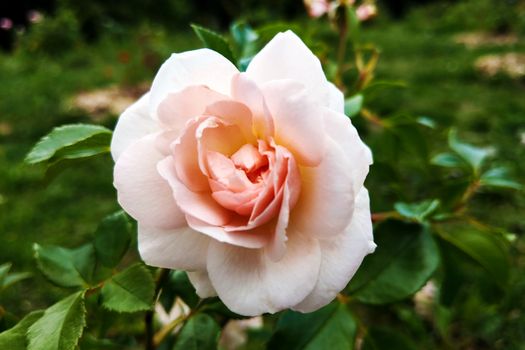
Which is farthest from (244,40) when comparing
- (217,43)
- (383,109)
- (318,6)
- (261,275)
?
(383,109)

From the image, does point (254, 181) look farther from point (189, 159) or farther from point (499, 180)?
point (499, 180)

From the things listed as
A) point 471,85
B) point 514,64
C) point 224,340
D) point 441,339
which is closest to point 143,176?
point 224,340

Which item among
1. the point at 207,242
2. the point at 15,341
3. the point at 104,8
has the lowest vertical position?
the point at 104,8

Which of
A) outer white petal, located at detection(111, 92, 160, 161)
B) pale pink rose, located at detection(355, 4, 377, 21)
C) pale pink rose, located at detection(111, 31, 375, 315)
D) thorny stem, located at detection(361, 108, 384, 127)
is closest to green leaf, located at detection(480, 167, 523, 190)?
thorny stem, located at detection(361, 108, 384, 127)

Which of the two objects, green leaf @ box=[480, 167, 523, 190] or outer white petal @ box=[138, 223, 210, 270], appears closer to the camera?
outer white petal @ box=[138, 223, 210, 270]

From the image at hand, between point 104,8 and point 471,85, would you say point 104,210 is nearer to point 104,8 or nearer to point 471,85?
point 471,85

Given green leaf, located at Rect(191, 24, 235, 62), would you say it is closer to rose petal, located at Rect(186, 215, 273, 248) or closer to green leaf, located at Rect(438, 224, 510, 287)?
rose petal, located at Rect(186, 215, 273, 248)

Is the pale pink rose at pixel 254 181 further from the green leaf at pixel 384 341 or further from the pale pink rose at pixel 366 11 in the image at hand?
the pale pink rose at pixel 366 11
